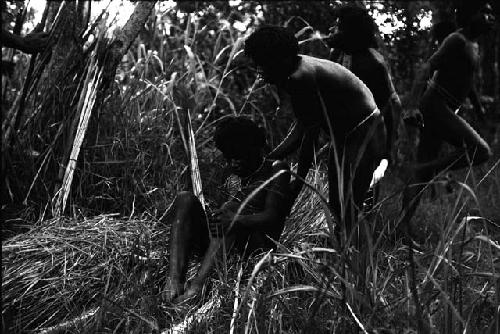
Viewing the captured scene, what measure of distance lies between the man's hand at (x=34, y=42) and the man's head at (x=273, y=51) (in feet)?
2.59

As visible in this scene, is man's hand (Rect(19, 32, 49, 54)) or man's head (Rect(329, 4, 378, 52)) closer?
man's hand (Rect(19, 32, 49, 54))

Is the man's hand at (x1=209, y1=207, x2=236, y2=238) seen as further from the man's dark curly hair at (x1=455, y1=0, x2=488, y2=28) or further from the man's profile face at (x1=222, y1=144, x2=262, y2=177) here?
the man's dark curly hair at (x1=455, y1=0, x2=488, y2=28)

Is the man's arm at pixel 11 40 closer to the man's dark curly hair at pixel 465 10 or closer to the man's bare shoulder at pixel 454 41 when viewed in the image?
the man's bare shoulder at pixel 454 41

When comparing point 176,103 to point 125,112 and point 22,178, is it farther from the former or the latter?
point 22,178

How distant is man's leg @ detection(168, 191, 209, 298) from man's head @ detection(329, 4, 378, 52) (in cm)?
112

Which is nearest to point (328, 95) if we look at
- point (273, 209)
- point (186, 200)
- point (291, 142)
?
A: point (291, 142)

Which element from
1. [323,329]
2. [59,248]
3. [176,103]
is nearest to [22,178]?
[59,248]

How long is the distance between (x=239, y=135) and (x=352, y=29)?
847 millimetres

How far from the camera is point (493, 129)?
26.1ft

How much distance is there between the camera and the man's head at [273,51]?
3.09 m

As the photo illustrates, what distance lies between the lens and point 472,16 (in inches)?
187

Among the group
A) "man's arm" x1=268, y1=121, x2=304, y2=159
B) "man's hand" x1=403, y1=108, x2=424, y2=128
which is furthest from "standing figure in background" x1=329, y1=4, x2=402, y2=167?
"man's arm" x1=268, y1=121, x2=304, y2=159

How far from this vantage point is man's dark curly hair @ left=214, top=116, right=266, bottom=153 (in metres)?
3.36

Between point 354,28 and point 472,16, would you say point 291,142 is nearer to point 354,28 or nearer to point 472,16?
point 354,28
